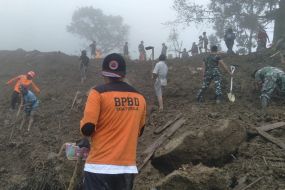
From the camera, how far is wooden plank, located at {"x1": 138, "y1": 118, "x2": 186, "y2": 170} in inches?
324

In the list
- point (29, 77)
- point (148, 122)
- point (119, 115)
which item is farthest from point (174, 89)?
point (119, 115)

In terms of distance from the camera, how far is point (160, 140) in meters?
8.94

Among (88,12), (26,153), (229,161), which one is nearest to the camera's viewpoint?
(229,161)

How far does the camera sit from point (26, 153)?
33.5ft

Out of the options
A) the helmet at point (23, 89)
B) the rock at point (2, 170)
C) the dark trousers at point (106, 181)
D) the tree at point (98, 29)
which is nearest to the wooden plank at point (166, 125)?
the rock at point (2, 170)

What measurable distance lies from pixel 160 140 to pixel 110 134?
16.0 ft

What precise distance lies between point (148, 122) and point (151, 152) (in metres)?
2.06

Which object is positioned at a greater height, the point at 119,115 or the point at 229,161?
the point at 119,115

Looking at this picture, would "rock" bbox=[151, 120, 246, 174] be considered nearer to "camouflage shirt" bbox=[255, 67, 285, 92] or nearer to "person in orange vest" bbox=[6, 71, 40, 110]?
"camouflage shirt" bbox=[255, 67, 285, 92]

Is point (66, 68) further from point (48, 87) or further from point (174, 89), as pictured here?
point (174, 89)

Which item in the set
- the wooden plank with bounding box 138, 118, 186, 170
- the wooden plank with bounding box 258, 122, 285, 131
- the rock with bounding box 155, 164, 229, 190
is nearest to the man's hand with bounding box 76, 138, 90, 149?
the rock with bounding box 155, 164, 229, 190

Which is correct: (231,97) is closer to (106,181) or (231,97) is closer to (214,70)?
(214,70)

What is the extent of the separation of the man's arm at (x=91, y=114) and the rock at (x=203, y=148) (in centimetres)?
375

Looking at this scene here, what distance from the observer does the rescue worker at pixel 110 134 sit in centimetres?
408
